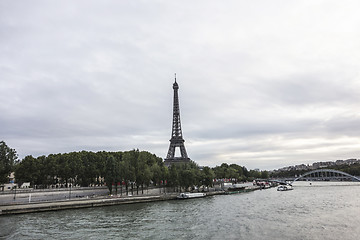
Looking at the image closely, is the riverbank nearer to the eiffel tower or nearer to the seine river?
the seine river

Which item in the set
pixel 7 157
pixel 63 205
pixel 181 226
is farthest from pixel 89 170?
pixel 181 226

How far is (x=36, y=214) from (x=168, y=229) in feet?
69.9

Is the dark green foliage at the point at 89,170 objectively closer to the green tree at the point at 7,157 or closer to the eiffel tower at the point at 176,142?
the green tree at the point at 7,157

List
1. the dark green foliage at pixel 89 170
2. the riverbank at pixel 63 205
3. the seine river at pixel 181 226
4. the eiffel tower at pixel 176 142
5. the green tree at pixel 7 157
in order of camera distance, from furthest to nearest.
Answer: the eiffel tower at pixel 176 142 → the dark green foliage at pixel 89 170 → the green tree at pixel 7 157 → the riverbank at pixel 63 205 → the seine river at pixel 181 226

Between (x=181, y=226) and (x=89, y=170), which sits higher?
(x=89, y=170)

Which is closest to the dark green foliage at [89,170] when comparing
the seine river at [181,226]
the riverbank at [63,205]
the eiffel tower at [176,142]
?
the riverbank at [63,205]

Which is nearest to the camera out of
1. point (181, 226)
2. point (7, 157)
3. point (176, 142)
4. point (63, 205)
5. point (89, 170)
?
point (181, 226)

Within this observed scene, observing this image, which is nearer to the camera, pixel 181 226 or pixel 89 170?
pixel 181 226

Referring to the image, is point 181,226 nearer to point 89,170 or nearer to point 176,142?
point 89,170

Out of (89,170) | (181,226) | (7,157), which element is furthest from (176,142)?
(181,226)

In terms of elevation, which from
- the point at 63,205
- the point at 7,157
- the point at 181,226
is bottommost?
the point at 181,226

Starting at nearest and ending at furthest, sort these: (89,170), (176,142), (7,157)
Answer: (7,157)
(89,170)
(176,142)

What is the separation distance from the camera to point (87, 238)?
80.8 ft

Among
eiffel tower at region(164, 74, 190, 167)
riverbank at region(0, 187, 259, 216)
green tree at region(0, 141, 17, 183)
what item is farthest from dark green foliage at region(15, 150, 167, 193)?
eiffel tower at region(164, 74, 190, 167)
